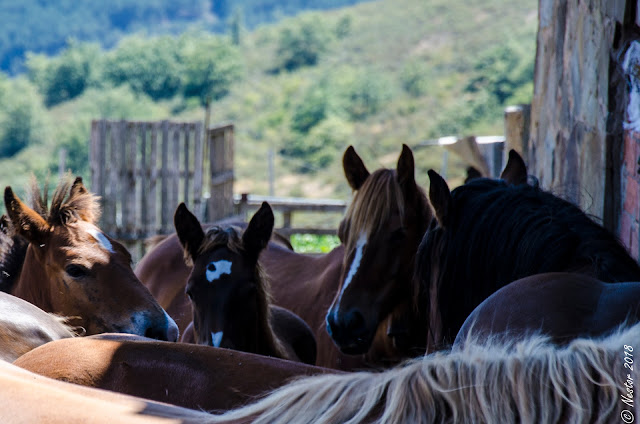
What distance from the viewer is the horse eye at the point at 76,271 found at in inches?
126

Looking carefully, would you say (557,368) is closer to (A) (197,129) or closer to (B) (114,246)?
(B) (114,246)

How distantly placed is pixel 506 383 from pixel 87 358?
1.25 m

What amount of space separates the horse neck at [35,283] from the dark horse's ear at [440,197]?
1878 mm


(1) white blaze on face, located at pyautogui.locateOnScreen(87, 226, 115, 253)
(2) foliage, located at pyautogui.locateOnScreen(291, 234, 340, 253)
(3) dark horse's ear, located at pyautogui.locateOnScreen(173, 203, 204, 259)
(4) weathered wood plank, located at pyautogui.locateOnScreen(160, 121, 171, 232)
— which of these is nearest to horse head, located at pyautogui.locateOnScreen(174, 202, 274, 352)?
(3) dark horse's ear, located at pyautogui.locateOnScreen(173, 203, 204, 259)

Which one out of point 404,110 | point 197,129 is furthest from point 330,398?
point 404,110

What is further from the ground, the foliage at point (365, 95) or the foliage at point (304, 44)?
the foliage at point (304, 44)

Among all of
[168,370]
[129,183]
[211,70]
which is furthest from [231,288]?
[211,70]

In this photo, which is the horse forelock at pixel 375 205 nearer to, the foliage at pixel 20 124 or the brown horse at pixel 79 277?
the brown horse at pixel 79 277

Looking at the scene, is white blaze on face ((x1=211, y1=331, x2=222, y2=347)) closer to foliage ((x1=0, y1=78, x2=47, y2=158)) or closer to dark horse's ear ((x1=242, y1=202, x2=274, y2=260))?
dark horse's ear ((x1=242, y1=202, x2=274, y2=260))

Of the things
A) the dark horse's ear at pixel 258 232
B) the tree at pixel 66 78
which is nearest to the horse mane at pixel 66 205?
the dark horse's ear at pixel 258 232

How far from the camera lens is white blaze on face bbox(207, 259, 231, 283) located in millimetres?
3334

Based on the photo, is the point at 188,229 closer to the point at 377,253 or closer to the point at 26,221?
the point at 26,221

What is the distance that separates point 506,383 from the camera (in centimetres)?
110

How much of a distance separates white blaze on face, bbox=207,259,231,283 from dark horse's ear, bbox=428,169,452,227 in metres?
1.30
